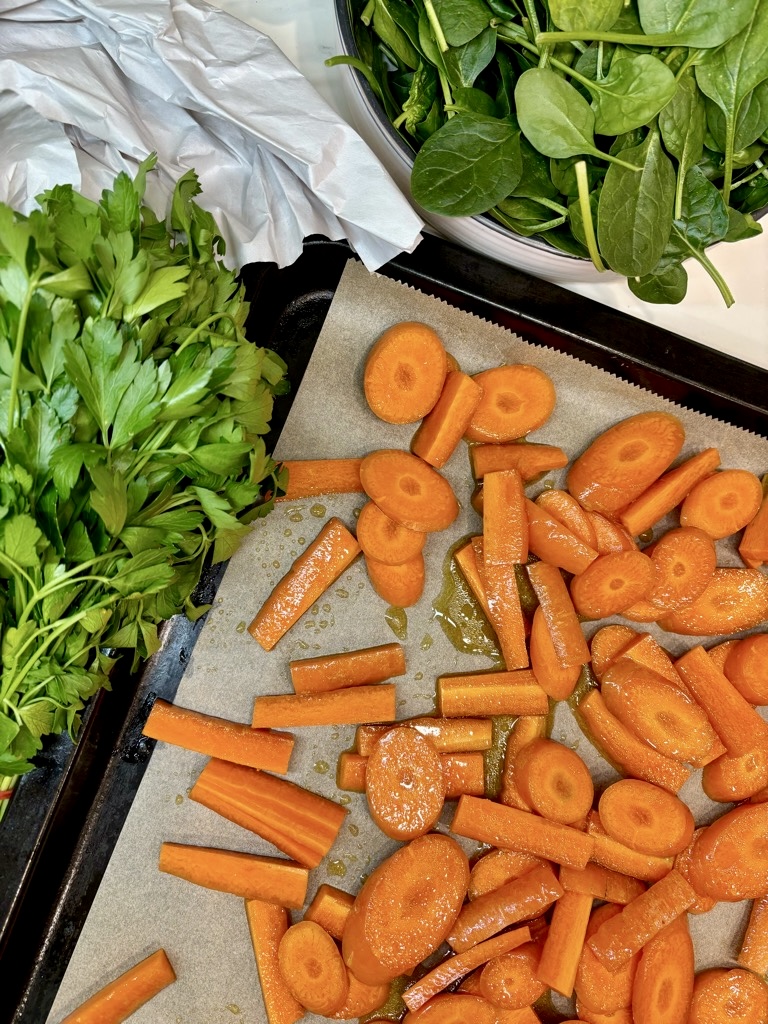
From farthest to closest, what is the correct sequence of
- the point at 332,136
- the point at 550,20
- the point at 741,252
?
1. the point at 741,252
2. the point at 332,136
3. the point at 550,20

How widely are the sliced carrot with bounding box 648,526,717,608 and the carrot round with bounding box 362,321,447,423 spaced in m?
0.52

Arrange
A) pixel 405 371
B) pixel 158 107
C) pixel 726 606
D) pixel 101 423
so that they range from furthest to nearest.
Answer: pixel 726 606, pixel 405 371, pixel 158 107, pixel 101 423

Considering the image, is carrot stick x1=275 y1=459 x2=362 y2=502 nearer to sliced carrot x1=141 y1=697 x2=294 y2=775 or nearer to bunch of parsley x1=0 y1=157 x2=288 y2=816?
bunch of parsley x1=0 y1=157 x2=288 y2=816

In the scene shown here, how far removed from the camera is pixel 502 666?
1.60 meters

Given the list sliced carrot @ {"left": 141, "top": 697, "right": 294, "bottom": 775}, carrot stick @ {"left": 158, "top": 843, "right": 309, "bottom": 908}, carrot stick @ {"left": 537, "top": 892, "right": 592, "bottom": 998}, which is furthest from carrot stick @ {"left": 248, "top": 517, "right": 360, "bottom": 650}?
carrot stick @ {"left": 537, "top": 892, "right": 592, "bottom": 998}

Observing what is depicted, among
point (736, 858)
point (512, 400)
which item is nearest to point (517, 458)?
point (512, 400)

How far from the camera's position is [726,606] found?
1.63 m

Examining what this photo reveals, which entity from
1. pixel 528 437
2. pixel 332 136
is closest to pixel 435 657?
pixel 528 437

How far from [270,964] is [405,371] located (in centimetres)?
105

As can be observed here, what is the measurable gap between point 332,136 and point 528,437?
0.63 meters

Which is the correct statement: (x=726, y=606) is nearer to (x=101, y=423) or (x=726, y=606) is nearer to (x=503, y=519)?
(x=503, y=519)

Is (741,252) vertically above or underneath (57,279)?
underneath

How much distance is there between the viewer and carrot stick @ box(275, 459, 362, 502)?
152cm

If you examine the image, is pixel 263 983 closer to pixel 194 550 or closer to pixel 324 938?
pixel 324 938
